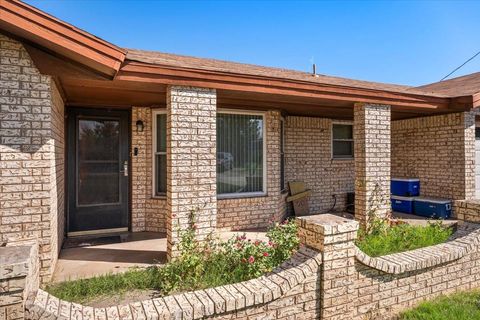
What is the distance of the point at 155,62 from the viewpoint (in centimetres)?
400

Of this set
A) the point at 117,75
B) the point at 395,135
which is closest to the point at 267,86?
the point at 117,75

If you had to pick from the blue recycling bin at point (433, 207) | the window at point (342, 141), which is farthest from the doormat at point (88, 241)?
the blue recycling bin at point (433, 207)

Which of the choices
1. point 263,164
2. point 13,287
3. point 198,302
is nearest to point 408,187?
point 263,164

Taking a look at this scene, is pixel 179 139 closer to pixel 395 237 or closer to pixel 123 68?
pixel 123 68

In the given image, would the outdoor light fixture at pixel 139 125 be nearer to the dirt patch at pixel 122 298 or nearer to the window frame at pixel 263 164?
the window frame at pixel 263 164

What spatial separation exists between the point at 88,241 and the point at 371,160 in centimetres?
537

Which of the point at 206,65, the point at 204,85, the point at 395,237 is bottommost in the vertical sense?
the point at 395,237

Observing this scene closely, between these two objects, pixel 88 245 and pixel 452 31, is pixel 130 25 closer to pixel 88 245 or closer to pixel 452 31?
pixel 88 245

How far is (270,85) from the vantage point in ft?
15.6

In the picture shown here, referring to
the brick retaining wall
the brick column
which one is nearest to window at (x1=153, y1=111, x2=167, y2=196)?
the brick retaining wall

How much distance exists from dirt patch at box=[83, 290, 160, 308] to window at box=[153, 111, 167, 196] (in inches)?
115

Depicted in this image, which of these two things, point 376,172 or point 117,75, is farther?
point 376,172

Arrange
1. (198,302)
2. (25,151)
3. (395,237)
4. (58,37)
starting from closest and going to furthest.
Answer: (198,302) → (58,37) → (25,151) → (395,237)

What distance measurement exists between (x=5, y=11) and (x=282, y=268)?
364cm
